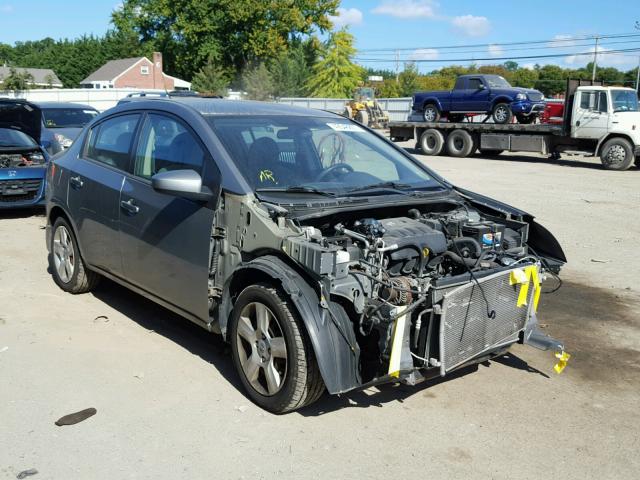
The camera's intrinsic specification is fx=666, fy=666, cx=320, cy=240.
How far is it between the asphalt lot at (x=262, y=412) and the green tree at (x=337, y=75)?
58.5 m

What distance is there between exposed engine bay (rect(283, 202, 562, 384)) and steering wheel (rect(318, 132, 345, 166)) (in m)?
0.74

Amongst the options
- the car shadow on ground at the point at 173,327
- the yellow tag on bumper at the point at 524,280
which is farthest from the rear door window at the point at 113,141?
the yellow tag on bumper at the point at 524,280

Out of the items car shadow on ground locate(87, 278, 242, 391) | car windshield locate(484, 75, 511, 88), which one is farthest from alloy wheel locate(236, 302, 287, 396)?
car windshield locate(484, 75, 511, 88)

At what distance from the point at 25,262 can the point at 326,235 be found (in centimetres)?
475

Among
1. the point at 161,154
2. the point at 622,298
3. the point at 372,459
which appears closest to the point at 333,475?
the point at 372,459

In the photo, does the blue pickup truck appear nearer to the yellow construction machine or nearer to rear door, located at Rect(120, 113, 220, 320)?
the yellow construction machine

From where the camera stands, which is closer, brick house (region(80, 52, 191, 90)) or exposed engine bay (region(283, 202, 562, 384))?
exposed engine bay (region(283, 202, 562, 384))

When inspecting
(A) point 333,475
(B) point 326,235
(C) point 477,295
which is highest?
(B) point 326,235

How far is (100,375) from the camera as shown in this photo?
4.51 metres

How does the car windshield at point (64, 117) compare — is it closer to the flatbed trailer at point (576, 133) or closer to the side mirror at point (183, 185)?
the side mirror at point (183, 185)

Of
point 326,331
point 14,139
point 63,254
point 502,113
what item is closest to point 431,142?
point 502,113

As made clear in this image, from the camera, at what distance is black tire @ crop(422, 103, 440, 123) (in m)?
25.8

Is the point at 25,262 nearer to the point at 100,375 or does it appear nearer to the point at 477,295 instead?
the point at 100,375

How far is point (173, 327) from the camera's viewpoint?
18.0 ft
